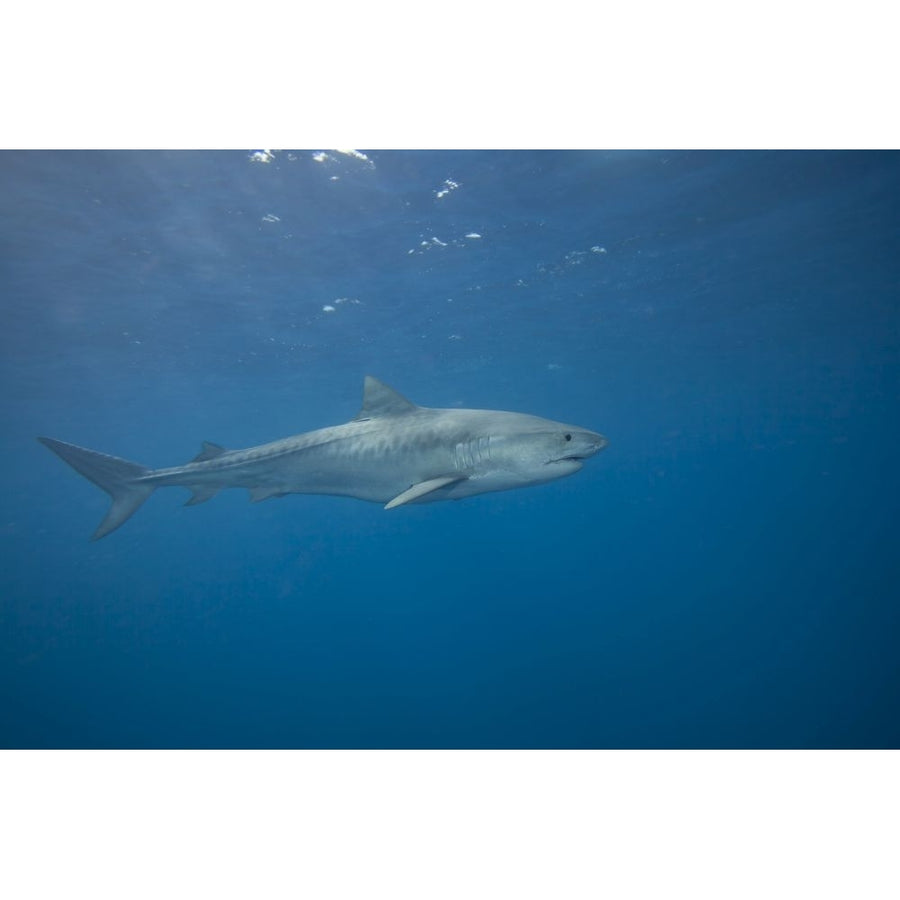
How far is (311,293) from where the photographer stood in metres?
18.1

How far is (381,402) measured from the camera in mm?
7082

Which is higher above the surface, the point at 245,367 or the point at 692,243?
the point at 692,243

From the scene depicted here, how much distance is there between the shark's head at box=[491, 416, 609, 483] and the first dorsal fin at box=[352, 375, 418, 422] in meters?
1.78

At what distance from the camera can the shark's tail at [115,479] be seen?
7.63m

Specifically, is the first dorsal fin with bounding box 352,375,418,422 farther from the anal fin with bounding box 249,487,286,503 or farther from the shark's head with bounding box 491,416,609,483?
the shark's head with bounding box 491,416,609,483

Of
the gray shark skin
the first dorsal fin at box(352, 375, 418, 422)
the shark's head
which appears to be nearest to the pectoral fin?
the gray shark skin

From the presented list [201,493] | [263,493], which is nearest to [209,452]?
[201,493]

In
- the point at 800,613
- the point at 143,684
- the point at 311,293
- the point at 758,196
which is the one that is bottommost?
the point at 143,684

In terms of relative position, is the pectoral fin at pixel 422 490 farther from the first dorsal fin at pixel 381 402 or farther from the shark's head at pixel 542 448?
the first dorsal fin at pixel 381 402

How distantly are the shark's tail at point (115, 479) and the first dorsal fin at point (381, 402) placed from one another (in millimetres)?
3818

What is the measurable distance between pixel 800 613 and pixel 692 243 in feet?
53.6

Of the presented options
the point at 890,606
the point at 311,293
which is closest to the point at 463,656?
the point at 311,293

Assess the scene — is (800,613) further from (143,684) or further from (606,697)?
(143,684)

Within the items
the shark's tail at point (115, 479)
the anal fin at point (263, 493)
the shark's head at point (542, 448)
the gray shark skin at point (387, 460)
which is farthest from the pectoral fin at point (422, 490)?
the shark's tail at point (115, 479)
